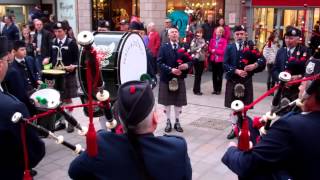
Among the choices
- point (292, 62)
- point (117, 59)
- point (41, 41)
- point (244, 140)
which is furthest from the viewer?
point (41, 41)

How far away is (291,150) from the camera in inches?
86.1

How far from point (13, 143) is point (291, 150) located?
1.73m

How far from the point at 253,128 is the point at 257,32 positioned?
10583mm

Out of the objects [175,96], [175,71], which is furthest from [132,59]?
[175,96]

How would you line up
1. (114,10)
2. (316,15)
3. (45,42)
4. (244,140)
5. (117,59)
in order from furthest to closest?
(114,10) < (316,15) < (45,42) < (117,59) < (244,140)

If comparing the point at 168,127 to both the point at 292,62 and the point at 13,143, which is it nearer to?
the point at 292,62

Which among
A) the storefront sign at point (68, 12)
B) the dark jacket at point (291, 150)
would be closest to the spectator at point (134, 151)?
the dark jacket at point (291, 150)

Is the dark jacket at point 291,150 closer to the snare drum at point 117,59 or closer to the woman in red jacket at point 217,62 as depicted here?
the snare drum at point 117,59

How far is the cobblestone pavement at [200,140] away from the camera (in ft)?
16.2

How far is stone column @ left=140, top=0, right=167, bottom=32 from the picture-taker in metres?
12.7

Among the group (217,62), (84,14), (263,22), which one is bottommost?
(217,62)

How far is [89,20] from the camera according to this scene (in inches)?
568

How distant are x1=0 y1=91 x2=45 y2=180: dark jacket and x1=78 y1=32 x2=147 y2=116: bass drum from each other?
243cm

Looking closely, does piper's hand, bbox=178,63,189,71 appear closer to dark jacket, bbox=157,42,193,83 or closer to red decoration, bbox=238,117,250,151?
dark jacket, bbox=157,42,193,83
